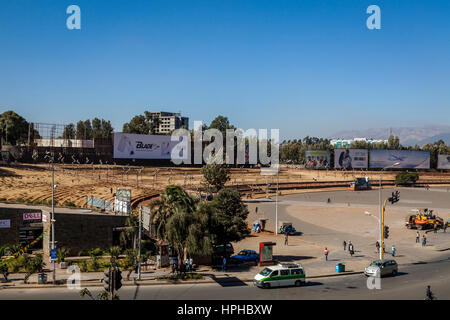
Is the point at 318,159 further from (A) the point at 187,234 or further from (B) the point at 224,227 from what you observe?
(A) the point at 187,234

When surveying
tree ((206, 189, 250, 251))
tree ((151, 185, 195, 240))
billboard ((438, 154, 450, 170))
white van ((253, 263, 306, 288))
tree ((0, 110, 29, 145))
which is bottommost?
white van ((253, 263, 306, 288))

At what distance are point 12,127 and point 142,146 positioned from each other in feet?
128

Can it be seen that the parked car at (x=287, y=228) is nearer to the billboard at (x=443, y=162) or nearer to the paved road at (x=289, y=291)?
the paved road at (x=289, y=291)

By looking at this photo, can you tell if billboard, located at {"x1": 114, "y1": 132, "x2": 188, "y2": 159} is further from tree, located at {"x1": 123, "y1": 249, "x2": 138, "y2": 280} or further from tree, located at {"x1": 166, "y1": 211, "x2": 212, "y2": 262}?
tree, located at {"x1": 166, "y1": 211, "x2": 212, "y2": 262}

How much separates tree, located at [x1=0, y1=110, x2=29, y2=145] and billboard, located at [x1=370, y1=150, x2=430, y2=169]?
116556mm

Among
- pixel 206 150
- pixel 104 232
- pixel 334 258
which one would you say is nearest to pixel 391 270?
pixel 334 258

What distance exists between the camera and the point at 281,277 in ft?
86.6

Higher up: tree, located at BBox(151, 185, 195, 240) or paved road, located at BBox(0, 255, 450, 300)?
tree, located at BBox(151, 185, 195, 240)

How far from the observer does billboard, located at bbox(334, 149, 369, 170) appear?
146m

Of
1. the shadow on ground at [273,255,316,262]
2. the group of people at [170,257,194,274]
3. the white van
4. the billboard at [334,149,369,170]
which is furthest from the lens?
the billboard at [334,149,369,170]

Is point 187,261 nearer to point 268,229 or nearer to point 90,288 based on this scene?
point 90,288

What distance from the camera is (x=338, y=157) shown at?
145750 millimetres

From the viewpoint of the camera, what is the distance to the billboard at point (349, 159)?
146m

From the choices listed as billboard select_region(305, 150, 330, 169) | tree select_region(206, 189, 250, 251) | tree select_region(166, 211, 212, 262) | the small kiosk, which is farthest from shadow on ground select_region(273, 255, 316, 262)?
billboard select_region(305, 150, 330, 169)
